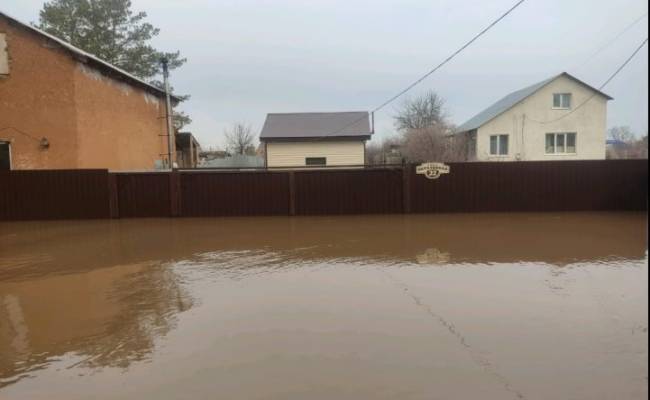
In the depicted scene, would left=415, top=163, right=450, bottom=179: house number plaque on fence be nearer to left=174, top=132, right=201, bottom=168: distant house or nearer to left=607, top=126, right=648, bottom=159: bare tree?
left=607, top=126, right=648, bottom=159: bare tree

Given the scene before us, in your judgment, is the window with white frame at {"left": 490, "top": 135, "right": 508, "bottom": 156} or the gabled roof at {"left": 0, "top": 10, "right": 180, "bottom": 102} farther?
the window with white frame at {"left": 490, "top": 135, "right": 508, "bottom": 156}

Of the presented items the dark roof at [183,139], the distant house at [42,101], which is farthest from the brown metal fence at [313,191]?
the dark roof at [183,139]

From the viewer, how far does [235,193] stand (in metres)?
15.0

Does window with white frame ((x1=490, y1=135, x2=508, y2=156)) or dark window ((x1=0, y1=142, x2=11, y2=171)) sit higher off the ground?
window with white frame ((x1=490, y1=135, x2=508, y2=156))

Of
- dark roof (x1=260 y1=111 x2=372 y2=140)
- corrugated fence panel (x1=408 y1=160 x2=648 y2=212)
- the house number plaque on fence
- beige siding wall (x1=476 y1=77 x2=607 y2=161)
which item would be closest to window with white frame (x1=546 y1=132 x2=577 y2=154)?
beige siding wall (x1=476 y1=77 x2=607 y2=161)

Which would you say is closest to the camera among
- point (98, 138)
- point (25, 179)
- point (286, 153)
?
point (25, 179)

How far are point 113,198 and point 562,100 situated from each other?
1015 inches

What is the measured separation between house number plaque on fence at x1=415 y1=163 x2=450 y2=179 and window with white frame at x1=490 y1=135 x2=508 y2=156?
1813 centimetres

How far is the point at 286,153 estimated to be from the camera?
82.3 feet

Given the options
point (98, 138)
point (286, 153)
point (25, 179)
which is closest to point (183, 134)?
point (286, 153)

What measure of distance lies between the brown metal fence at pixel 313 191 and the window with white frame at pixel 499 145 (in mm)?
16881

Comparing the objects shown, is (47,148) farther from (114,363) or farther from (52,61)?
(114,363)

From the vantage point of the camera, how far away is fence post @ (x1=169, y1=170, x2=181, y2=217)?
14820 millimetres

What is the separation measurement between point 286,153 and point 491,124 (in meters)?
13.5
